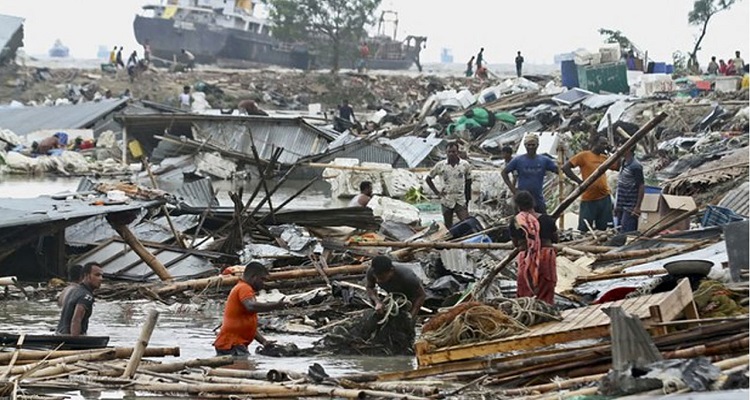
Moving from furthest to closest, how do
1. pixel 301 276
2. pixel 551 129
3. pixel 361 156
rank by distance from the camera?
pixel 551 129 < pixel 361 156 < pixel 301 276

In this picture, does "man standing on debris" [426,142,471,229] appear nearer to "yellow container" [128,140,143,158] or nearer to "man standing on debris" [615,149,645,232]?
"man standing on debris" [615,149,645,232]

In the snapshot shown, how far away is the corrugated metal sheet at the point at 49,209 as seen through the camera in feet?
48.9

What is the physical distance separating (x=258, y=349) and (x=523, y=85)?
32.4 m

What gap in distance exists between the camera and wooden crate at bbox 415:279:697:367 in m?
9.02

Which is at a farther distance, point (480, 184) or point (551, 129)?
point (551, 129)

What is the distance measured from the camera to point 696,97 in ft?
114

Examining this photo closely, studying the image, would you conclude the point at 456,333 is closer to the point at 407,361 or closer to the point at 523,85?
the point at 407,361

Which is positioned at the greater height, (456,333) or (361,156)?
(456,333)

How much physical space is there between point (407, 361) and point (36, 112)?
32.5m

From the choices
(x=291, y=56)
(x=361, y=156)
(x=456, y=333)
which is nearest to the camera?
(x=456, y=333)

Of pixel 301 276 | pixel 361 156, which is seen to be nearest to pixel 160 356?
pixel 301 276

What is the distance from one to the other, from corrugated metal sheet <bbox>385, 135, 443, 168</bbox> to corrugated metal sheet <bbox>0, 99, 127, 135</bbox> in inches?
430

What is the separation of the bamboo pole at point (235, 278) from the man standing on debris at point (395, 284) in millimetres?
2808

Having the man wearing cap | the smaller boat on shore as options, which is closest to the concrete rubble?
the man wearing cap
